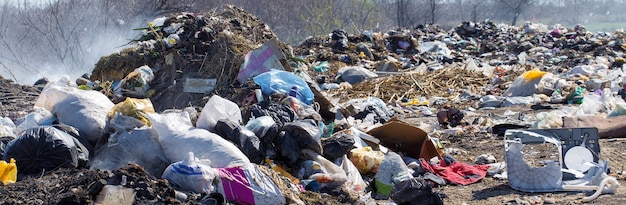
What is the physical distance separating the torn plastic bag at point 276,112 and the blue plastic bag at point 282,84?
0.56 m

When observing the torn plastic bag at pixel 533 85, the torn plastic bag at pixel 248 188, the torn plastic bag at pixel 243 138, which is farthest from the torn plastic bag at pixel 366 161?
the torn plastic bag at pixel 533 85

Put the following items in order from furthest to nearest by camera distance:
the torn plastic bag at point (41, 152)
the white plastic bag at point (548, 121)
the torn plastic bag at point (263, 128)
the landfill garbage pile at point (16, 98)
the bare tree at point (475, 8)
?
the bare tree at point (475, 8), the landfill garbage pile at point (16, 98), the white plastic bag at point (548, 121), the torn plastic bag at point (263, 128), the torn plastic bag at point (41, 152)

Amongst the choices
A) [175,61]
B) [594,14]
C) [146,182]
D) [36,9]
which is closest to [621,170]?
[146,182]

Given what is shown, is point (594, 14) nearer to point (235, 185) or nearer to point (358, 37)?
point (358, 37)

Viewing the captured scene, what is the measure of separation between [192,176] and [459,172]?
219 cm

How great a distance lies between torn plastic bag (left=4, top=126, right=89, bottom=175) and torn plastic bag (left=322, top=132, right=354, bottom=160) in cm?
159

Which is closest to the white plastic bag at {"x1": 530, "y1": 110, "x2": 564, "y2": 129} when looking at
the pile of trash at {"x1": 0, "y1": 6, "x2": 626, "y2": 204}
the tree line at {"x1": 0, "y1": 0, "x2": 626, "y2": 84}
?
the pile of trash at {"x1": 0, "y1": 6, "x2": 626, "y2": 204}

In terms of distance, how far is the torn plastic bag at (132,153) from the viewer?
391 cm

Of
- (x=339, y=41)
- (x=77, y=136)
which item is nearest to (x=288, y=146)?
(x=77, y=136)

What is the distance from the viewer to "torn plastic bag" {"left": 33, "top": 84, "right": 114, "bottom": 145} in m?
4.37

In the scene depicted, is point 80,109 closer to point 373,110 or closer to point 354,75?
point 373,110

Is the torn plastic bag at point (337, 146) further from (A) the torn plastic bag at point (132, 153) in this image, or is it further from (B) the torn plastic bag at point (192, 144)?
(A) the torn plastic bag at point (132, 153)

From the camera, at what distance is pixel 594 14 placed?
52031 millimetres

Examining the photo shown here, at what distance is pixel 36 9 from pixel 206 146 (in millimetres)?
14460
